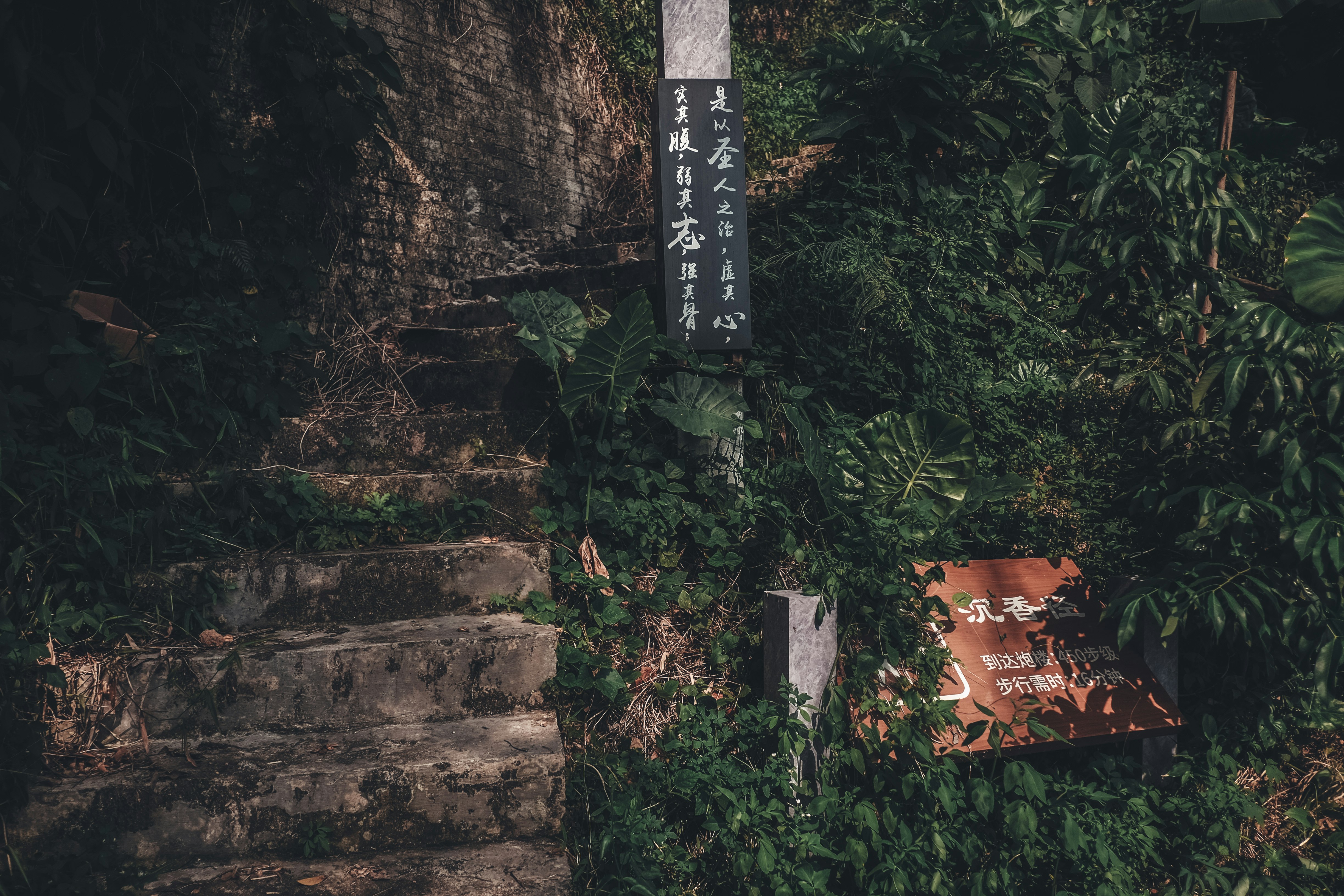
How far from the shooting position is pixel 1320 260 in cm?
255

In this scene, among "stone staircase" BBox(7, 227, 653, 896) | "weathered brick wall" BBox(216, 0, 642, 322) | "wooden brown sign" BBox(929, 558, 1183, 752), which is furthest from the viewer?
"weathered brick wall" BBox(216, 0, 642, 322)

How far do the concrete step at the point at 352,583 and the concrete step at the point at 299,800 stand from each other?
0.48 meters

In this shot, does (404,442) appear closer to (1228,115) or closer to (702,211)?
(702,211)

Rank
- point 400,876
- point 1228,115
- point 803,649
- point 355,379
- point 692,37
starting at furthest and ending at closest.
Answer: point 355,379 < point 1228,115 < point 692,37 < point 803,649 < point 400,876

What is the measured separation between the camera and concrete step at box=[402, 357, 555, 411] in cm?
317

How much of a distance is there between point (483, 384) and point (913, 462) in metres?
1.88

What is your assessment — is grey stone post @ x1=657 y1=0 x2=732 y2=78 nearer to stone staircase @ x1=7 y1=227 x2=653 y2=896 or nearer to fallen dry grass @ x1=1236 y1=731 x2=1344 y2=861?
stone staircase @ x1=7 y1=227 x2=653 y2=896

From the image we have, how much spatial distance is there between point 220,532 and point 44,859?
3.44ft

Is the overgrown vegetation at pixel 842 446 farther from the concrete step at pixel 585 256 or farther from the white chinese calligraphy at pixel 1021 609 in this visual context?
the concrete step at pixel 585 256

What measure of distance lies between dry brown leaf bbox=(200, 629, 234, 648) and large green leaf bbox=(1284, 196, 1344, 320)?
3724mm

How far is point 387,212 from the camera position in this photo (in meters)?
4.34

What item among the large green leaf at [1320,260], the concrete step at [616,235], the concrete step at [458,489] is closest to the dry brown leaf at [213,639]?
the concrete step at [458,489]

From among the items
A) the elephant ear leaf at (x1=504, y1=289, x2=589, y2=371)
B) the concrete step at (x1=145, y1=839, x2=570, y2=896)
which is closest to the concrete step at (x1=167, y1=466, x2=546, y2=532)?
the elephant ear leaf at (x1=504, y1=289, x2=589, y2=371)

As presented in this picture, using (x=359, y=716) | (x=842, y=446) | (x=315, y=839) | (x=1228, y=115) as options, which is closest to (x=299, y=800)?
(x=315, y=839)
